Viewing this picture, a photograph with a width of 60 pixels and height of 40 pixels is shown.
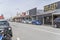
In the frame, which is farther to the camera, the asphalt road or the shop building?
the shop building

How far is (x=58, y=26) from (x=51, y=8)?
2224 cm

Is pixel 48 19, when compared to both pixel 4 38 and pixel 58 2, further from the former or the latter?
pixel 4 38

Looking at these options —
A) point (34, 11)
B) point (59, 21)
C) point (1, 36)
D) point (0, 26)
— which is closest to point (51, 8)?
point (34, 11)

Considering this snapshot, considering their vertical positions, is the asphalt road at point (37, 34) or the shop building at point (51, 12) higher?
the shop building at point (51, 12)

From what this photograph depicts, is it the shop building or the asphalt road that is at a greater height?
the shop building

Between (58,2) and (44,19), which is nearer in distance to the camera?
(58,2)

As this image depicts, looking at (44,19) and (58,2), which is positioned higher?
(58,2)

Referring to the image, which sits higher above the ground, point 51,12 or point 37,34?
point 51,12

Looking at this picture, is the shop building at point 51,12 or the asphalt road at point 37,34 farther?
the shop building at point 51,12

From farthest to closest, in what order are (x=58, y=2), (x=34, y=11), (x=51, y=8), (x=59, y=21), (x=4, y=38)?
(x=34, y=11), (x=51, y=8), (x=58, y=2), (x=59, y=21), (x=4, y=38)

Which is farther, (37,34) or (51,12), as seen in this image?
(51,12)

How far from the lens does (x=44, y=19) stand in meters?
63.1

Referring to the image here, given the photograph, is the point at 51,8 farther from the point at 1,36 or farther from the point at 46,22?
the point at 1,36

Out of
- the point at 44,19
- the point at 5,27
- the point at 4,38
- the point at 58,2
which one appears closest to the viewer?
the point at 4,38
